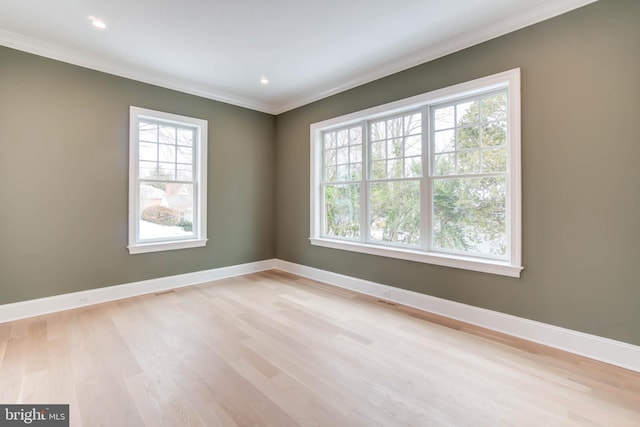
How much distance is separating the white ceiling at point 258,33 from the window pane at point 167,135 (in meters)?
0.60

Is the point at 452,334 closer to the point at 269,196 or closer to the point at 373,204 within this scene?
the point at 373,204

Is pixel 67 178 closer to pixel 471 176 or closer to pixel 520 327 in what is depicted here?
pixel 471 176

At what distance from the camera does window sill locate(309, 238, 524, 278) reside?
107 inches

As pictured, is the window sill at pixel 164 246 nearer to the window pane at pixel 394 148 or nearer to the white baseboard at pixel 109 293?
the white baseboard at pixel 109 293

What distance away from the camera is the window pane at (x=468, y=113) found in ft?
9.84

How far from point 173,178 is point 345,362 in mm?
3551

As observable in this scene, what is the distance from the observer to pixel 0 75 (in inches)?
115

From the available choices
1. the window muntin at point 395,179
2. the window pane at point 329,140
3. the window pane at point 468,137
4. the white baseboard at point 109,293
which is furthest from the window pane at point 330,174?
the white baseboard at point 109,293

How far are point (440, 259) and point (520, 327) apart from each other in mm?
916

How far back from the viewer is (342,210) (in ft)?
14.6

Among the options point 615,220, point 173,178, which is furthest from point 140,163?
point 615,220

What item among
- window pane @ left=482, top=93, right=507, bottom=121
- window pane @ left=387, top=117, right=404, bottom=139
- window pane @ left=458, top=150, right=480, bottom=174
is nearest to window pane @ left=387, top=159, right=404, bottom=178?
window pane @ left=387, top=117, right=404, bottom=139

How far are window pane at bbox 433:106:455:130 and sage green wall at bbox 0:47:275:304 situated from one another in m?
3.39

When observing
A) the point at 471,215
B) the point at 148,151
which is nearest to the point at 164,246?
the point at 148,151
